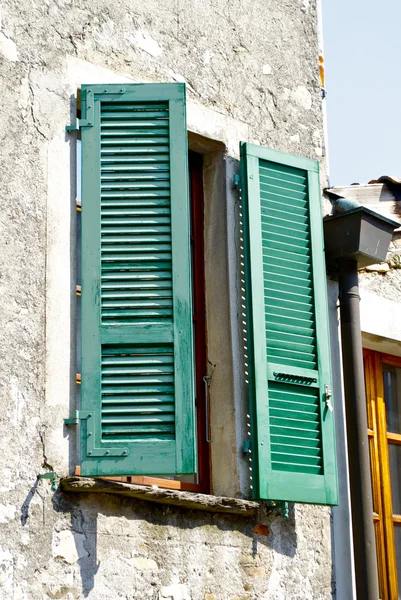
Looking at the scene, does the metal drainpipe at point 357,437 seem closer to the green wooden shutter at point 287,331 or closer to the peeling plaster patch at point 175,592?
the green wooden shutter at point 287,331

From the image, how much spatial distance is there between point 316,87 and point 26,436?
270 cm

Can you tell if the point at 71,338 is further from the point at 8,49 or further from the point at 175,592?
the point at 8,49

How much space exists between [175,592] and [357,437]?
132cm

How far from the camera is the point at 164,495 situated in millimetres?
5051

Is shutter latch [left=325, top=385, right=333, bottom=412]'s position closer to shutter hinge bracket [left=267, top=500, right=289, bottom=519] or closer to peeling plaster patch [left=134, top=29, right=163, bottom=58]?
A: shutter hinge bracket [left=267, top=500, right=289, bottom=519]

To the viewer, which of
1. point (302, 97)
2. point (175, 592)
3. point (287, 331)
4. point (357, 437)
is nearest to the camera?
point (175, 592)

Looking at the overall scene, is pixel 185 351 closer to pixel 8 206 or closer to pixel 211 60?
pixel 8 206

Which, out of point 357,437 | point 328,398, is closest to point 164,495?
point 328,398

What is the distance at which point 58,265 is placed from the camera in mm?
5172

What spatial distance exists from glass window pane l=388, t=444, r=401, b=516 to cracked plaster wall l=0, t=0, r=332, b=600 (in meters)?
0.77

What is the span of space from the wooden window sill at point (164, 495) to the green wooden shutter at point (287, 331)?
114 mm

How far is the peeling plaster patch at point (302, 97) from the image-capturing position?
Result: 21.2 feet

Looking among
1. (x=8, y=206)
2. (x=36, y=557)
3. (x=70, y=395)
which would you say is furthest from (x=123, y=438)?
(x=8, y=206)

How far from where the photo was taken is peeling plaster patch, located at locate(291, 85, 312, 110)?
6.48 m
